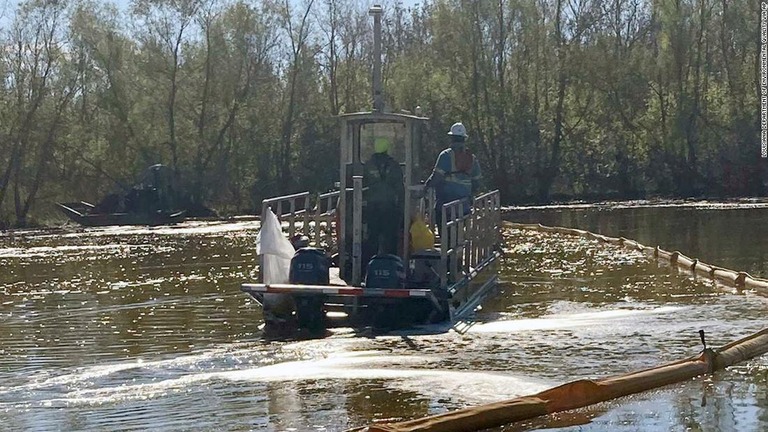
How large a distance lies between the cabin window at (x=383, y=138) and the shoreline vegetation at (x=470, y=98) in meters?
38.0

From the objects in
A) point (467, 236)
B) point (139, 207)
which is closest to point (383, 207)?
point (467, 236)

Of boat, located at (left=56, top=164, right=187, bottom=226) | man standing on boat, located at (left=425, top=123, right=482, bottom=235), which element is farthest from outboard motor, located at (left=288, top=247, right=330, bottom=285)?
boat, located at (left=56, top=164, right=187, bottom=226)

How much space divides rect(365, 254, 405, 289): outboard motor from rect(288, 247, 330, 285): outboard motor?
672mm

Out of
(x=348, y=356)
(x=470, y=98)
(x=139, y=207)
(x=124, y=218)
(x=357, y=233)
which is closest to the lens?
(x=348, y=356)

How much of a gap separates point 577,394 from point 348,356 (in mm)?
3068

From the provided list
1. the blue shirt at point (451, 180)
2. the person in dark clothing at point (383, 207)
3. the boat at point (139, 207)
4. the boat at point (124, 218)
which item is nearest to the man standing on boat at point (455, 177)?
the blue shirt at point (451, 180)

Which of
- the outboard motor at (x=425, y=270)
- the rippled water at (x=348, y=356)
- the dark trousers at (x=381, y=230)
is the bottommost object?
the rippled water at (x=348, y=356)

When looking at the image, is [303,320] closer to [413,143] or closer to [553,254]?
[413,143]

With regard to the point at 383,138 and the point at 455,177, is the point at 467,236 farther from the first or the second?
the point at 383,138

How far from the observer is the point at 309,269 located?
1338 centimetres

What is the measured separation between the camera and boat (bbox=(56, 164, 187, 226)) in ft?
137

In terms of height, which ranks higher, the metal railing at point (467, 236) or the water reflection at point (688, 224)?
the metal railing at point (467, 236)

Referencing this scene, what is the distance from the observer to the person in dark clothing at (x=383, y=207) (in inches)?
550

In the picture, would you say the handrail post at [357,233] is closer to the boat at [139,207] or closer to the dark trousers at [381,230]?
the dark trousers at [381,230]
